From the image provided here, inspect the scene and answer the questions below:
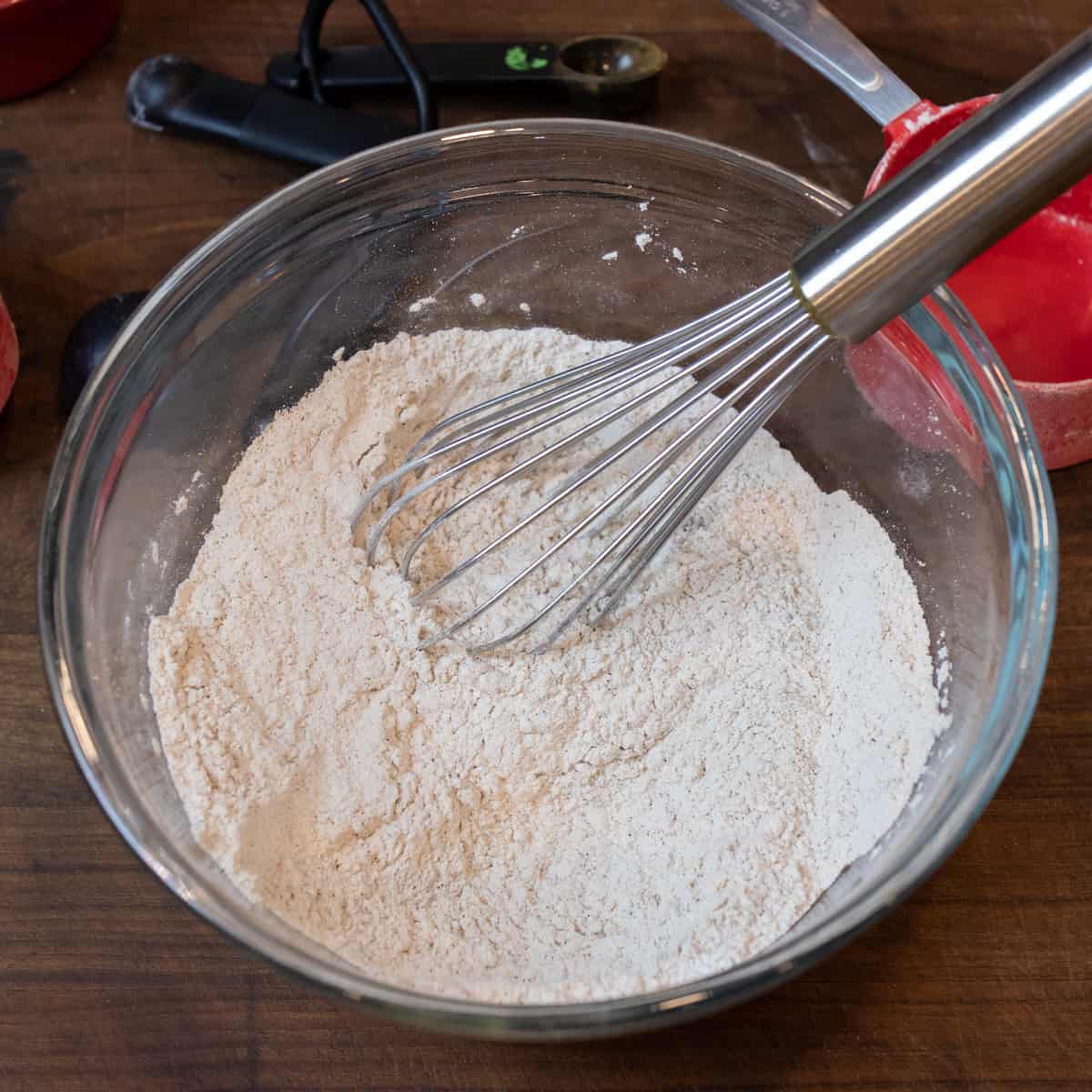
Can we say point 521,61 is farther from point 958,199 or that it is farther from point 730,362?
point 958,199

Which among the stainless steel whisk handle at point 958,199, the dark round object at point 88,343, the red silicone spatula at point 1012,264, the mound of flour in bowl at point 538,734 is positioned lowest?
the mound of flour in bowl at point 538,734

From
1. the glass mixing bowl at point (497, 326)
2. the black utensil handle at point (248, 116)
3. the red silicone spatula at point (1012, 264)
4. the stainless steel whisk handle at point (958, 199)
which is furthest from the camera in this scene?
the black utensil handle at point (248, 116)

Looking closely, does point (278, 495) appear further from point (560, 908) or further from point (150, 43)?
point (150, 43)

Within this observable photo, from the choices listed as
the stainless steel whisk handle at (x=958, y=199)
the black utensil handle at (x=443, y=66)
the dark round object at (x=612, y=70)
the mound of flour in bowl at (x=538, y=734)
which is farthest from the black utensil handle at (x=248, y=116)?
the stainless steel whisk handle at (x=958, y=199)

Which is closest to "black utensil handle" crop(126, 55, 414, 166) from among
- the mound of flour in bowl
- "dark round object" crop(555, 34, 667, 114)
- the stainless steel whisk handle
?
"dark round object" crop(555, 34, 667, 114)

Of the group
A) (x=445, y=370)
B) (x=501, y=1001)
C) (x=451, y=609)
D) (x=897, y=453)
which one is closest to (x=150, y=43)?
(x=445, y=370)

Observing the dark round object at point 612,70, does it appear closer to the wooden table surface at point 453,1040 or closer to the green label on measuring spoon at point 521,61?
the green label on measuring spoon at point 521,61
